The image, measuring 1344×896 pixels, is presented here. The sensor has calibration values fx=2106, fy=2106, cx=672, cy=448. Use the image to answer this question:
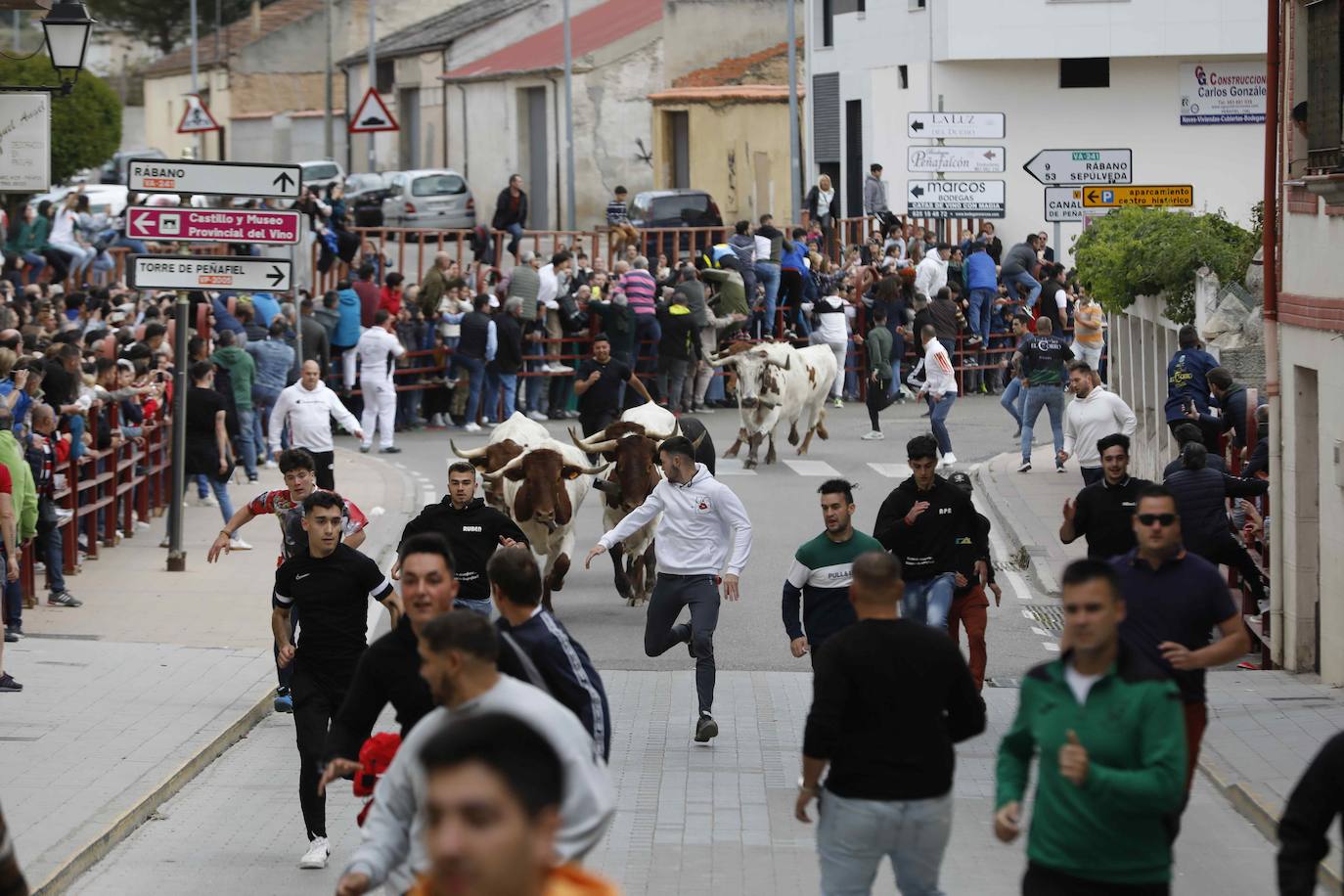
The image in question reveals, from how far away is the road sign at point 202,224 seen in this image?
17141mm

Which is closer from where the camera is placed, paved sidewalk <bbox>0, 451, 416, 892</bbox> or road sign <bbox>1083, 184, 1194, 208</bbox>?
paved sidewalk <bbox>0, 451, 416, 892</bbox>

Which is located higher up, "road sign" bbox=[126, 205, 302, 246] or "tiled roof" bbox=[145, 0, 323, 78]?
"tiled roof" bbox=[145, 0, 323, 78]

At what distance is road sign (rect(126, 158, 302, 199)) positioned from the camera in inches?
668

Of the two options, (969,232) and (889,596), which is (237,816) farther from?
(969,232)

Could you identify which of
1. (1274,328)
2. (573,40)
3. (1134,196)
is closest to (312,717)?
(1274,328)

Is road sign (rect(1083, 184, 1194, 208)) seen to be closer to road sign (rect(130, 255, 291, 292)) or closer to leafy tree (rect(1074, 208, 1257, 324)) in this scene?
leafy tree (rect(1074, 208, 1257, 324))

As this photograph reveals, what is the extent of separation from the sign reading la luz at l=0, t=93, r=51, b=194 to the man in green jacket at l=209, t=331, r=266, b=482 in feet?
16.3

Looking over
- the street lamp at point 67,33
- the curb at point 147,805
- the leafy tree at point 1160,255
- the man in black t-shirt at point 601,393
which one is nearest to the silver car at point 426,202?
the leafy tree at point 1160,255

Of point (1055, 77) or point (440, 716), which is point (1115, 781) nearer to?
point (440, 716)

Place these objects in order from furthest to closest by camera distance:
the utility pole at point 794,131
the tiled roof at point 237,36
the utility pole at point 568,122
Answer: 1. the tiled roof at point 237,36
2. the utility pole at point 568,122
3. the utility pole at point 794,131

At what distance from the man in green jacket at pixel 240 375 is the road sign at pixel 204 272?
4.61 metres

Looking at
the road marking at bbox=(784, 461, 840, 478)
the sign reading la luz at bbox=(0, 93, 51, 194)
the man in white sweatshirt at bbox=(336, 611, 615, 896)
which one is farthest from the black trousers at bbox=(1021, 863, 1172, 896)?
the road marking at bbox=(784, 461, 840, 478)

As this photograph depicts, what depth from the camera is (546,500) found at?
1599cm

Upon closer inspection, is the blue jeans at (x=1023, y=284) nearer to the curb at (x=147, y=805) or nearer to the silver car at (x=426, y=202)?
the silver car at (x=426, y=202)
